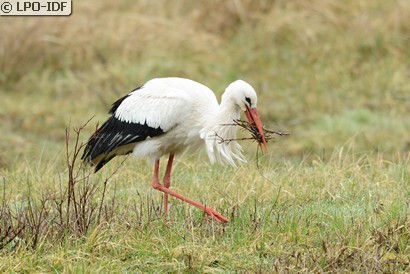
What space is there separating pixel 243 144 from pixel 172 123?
3.30 m

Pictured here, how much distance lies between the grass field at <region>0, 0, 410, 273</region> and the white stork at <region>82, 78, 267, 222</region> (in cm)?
24

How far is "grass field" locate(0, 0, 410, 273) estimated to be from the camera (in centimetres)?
492

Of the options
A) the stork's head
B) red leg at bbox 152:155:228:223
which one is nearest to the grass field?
red leg at bbox 152:155:228:223

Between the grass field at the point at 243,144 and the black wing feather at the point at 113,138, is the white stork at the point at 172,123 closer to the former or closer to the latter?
the black wing feather at the point at 113,138

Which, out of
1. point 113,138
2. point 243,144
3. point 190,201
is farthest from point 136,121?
point 243,144

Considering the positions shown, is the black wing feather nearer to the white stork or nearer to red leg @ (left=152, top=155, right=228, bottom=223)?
the white stork

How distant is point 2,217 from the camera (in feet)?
16.8

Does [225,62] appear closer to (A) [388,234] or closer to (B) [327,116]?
(B) [327,116]

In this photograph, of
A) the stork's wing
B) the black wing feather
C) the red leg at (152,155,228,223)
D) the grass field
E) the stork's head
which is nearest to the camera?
the grass field

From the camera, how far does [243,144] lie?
30.8 ft

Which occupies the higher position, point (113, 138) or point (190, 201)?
point (113, 138)

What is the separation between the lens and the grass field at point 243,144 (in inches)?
194

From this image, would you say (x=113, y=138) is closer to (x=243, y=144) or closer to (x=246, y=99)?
(x=246, y=99)

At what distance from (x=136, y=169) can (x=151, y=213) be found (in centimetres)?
171
